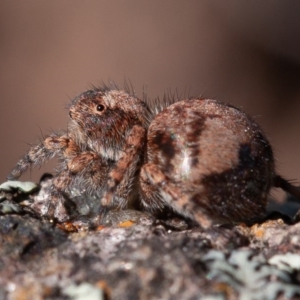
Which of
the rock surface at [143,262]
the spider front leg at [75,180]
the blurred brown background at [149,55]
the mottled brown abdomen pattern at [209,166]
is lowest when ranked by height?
the rock surface at [143,262]

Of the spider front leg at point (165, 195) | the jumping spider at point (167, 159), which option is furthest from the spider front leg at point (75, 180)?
the spider front leg at point (165, 195)

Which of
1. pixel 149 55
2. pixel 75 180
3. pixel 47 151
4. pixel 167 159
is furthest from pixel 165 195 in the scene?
pixel 149 55

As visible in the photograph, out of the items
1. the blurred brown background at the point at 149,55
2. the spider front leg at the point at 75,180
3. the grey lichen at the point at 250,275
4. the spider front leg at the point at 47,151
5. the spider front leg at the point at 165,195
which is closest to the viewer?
the grey lichen at the point at 250,275

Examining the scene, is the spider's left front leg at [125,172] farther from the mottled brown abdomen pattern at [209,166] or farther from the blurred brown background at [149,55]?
the blurred brown background at [149,55]

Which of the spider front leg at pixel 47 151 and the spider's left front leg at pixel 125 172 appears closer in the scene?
the spider's left front leg at pixel 125 172

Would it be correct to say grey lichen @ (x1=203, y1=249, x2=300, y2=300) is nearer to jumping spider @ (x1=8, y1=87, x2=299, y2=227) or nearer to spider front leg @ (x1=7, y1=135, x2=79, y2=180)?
jumping spider @ (x1=8, y1=87, x2=299, y2=227)

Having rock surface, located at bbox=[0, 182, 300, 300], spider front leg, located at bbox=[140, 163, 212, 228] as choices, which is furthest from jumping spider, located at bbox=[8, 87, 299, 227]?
rock surface, located at bbox=[0, 182, 300, 300]

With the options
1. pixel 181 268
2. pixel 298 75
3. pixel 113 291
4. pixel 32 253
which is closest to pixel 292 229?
pixel 181 268

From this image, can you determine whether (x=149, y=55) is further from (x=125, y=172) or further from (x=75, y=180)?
(x=125, y=172)
